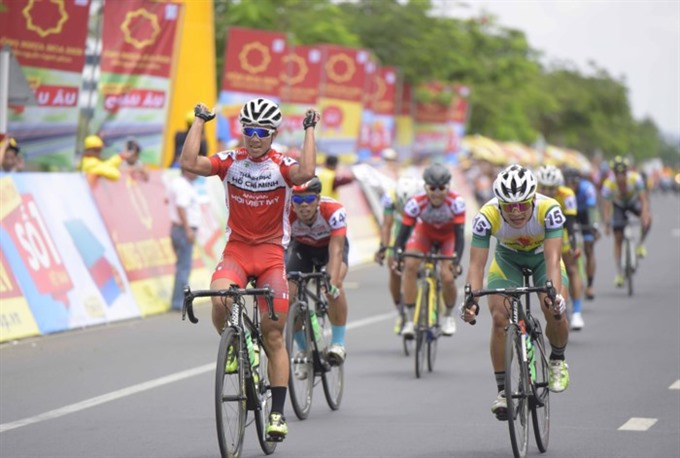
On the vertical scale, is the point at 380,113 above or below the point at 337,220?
above

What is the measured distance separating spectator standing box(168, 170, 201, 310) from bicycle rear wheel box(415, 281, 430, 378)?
17.1 feet

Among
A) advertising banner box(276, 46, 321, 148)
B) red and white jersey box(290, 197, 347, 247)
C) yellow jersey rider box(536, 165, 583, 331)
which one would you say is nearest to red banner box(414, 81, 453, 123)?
advertising banner box(276, 46, 321, 148)

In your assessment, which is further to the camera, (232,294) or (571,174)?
(571,174)

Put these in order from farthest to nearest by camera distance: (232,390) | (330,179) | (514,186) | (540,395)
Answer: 1. (330,179)
2. (540,395)
3. (514,186)
4. (232,390)

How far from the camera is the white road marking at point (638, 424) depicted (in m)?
10.4

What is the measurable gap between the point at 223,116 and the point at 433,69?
69.9ft

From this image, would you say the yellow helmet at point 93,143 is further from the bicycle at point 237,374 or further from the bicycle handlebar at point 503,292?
the bicycle handlebar at point 503,292

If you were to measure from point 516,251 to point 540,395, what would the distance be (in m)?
1.10

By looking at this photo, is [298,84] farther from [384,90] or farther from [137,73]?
[137,73]

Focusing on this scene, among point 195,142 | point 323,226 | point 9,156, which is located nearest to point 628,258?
point 9,156

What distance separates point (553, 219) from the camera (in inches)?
389

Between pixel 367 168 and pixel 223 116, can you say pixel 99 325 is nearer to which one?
pixel 367 168

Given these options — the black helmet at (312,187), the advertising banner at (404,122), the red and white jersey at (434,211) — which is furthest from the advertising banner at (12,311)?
the advertising banner at (404,122)

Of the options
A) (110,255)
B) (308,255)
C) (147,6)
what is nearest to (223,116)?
(147,6)
